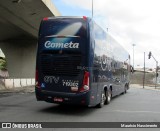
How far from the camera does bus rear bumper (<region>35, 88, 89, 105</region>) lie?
1266 cm

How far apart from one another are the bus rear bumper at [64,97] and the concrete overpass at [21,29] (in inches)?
524

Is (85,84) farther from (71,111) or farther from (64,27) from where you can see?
(64,27)

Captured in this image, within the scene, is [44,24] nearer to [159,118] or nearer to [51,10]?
[159,118]

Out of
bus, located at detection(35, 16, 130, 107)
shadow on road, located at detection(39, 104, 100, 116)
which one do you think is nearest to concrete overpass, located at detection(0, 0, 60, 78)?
shadow on road, located at detection(39, 104, 100, 116)

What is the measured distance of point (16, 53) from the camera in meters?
49.5

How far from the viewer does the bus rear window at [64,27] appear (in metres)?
13.0

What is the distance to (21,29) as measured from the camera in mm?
37469

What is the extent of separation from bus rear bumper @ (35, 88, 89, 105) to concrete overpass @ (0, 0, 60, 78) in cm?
1330

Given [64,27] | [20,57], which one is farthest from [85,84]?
[20,57]

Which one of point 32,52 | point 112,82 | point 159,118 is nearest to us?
point 159,118

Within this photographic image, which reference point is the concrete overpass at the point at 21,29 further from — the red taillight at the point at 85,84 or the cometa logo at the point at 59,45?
the red taillight at the point at 85,84

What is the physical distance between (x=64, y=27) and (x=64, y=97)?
268 centimetres

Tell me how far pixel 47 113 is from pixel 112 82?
6377mm

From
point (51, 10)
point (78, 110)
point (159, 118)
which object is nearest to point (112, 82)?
point (78, 110)
